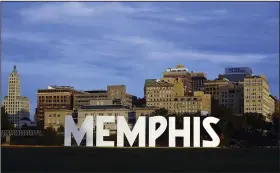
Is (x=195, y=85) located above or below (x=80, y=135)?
above

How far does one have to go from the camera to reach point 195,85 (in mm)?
124875

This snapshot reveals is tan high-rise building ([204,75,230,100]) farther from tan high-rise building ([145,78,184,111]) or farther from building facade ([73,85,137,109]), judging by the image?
building facade ([73,85,137,109])

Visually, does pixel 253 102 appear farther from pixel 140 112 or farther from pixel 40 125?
pixel 40 125

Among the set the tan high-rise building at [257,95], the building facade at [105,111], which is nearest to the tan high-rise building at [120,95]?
the building facade at [105,111]

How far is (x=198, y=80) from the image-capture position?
127125 millimetres

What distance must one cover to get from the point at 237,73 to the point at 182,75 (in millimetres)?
11114

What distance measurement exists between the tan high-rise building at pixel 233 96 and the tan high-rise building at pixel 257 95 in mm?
1885

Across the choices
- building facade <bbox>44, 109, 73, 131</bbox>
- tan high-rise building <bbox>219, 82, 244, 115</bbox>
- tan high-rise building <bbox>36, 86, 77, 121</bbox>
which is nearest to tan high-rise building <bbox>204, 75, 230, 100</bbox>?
tan high-rise building <bbox>219, 82, 244, 115</bbox>

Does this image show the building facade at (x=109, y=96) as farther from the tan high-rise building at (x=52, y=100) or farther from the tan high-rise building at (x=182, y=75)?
the tan high-rise building at (x=182, y=75)

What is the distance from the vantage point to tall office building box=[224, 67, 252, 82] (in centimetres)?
11906

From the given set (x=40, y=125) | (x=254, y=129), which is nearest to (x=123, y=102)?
(x=40, y=125)

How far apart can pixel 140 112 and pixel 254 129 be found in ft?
95.4

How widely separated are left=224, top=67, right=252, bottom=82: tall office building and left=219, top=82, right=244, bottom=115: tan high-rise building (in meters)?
2.33

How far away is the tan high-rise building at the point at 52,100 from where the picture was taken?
113m
